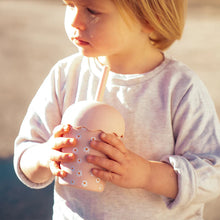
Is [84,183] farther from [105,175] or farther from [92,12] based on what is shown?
[92,12]

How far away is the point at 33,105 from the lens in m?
1.09

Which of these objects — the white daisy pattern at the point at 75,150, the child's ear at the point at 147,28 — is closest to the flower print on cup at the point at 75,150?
the white daisy pattern at the point at 75,150

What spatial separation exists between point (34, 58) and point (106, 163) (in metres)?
2.39

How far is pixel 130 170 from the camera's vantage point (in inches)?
35.3

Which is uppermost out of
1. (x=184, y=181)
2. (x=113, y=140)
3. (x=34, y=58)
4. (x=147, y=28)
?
(x=147, y=28)

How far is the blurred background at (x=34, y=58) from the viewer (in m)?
1.71

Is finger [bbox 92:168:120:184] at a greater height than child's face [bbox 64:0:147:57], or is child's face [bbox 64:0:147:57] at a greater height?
child's face [bbox 64:0:147:57]

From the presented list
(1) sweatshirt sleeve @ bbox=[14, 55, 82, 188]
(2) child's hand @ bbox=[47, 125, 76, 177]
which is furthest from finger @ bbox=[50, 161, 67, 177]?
(1) sweatshirt sleeve @ bbox=[14, 55, 82, 188]

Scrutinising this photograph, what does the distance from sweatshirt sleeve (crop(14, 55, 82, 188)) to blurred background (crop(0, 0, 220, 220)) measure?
0.61 meters

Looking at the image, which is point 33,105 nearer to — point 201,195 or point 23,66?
point 201,195

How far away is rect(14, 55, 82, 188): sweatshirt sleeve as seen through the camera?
1.05 meters

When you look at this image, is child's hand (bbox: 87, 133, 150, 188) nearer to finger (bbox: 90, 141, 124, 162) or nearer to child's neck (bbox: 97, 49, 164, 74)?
finger (bbox: 90, 141, 124, 162)

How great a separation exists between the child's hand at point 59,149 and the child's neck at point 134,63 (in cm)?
24

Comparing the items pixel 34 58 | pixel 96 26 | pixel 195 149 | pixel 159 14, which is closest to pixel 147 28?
pixel 159 14
